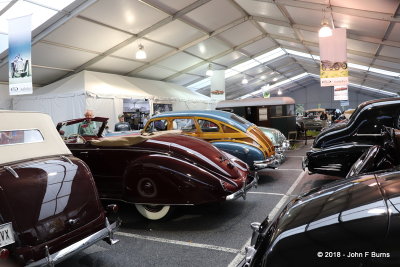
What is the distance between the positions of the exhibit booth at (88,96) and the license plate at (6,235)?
985cm

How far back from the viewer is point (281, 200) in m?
5.30

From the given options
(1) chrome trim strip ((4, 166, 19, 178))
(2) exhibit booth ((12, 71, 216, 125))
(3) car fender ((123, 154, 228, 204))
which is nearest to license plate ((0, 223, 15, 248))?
(1) chrome trim strip ((4, 166, 19, 178))

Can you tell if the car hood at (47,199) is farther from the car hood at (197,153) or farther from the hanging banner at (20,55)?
the hanging banner at (20,55)

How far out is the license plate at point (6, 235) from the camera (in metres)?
2.42

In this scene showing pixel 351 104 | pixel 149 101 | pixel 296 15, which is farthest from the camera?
pixel 351 104

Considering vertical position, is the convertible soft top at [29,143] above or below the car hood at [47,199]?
above

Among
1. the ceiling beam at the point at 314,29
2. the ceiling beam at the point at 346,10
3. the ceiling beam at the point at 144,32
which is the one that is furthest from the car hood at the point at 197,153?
the ceiling beam at the point at 314,29

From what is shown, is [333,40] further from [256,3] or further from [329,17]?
[256,3]

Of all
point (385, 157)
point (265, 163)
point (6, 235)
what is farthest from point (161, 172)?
point (385, 157)

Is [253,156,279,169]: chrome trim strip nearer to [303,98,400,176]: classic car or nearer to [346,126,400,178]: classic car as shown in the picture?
[303,98,400,176]: classic car

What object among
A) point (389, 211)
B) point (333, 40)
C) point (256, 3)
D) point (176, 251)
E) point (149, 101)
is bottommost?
point (176, 251)

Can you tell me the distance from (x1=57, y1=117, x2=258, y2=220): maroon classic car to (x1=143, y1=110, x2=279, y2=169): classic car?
133 cm

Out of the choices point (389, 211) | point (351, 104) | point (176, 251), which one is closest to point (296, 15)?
point (176, 251)

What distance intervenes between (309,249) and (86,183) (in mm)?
2487
